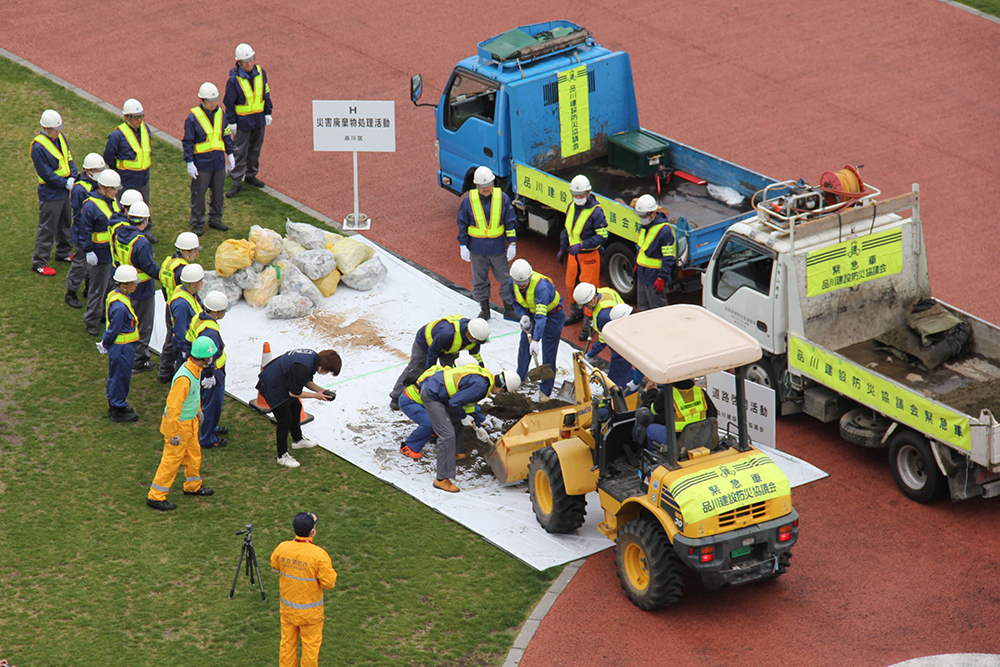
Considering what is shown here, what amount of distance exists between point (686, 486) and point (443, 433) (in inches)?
118

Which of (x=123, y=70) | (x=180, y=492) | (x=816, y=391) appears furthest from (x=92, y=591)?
(x=123, y=70)

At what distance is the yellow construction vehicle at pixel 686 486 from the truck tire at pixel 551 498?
388 mm

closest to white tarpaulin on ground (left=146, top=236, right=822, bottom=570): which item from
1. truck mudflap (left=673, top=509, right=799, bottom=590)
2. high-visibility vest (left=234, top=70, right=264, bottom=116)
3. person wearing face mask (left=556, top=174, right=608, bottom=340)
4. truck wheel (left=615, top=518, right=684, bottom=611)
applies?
truck wheel (left=615, top=518, right=684, bottom=611)

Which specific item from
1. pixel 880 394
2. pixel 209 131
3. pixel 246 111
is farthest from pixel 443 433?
pixel 246 111

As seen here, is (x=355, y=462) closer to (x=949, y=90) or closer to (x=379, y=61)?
(x=379, y=61)

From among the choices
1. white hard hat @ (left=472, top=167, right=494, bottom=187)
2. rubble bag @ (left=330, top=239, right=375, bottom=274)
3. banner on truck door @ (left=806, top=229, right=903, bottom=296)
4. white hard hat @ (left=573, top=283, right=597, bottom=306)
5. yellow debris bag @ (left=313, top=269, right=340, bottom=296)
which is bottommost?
yellow debris bag @ (left=313, top=269, right=340, bottom=296)

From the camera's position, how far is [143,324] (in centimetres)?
1484

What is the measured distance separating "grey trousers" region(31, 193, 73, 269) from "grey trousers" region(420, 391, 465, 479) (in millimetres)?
6452

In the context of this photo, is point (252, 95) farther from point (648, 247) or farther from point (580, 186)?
point (648, 247)

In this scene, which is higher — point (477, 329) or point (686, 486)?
point (477, 329)

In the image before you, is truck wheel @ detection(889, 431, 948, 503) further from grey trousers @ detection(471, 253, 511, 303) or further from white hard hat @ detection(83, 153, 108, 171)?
white hard hat @ detection(83, 153, 108, 171)

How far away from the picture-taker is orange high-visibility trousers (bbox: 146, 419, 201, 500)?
12.1 meters

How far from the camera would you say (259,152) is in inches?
738

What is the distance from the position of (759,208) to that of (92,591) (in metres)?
7.47
